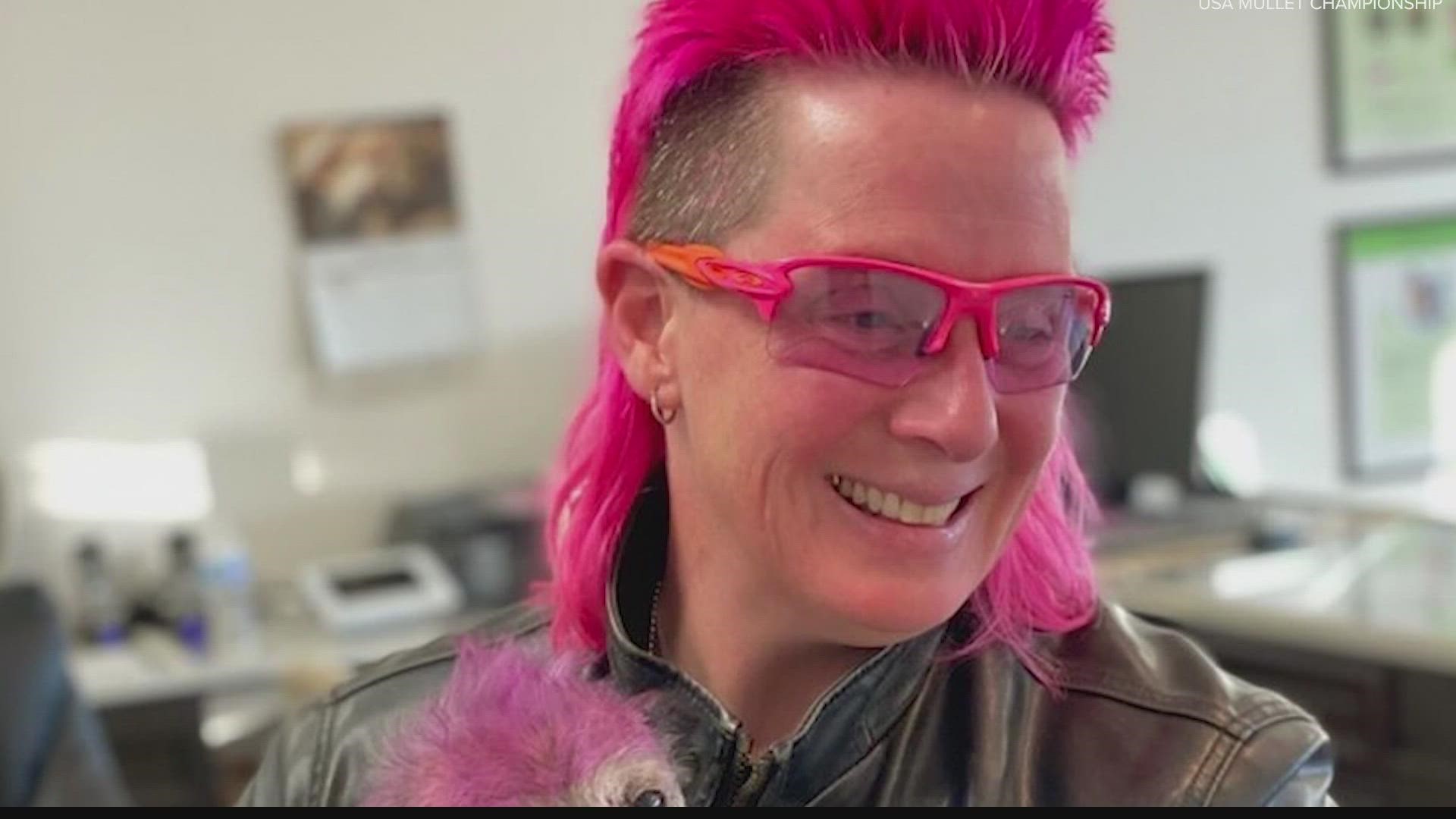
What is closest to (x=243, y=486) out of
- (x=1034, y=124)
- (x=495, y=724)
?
(x=495, y=724)

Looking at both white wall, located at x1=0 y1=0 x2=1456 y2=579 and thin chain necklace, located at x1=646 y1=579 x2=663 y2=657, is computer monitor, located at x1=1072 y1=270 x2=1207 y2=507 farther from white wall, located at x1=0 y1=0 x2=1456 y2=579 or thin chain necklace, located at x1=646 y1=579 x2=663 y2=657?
thin chain necklace, located at x1=646 y1=579 x2=663 y2=657

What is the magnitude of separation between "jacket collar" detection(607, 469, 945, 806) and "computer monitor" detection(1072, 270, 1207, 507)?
216cm

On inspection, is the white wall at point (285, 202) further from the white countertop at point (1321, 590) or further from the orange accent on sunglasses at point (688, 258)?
the orange accent on sunglasses at point (688, 258)

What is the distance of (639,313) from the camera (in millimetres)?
1085

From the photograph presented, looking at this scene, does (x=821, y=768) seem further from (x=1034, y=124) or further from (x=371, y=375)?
(x=371, y=375)

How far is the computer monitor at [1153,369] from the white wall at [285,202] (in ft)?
1.31

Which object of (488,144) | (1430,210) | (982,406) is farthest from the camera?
(1430,210)

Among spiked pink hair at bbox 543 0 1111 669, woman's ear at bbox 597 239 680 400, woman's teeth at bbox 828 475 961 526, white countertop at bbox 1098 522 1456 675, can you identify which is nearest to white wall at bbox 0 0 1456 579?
white countertop at bbox 1098 522 1456 675

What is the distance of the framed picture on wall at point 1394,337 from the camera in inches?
155

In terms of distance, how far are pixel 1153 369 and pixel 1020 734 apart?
7.35ft

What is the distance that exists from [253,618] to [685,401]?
2.27 m

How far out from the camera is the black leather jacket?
37.3 inches

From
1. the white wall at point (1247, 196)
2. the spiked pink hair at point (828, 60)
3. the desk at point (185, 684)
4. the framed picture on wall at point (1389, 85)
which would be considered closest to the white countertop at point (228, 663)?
the desk at point (185, 684)

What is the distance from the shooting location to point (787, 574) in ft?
3.25
